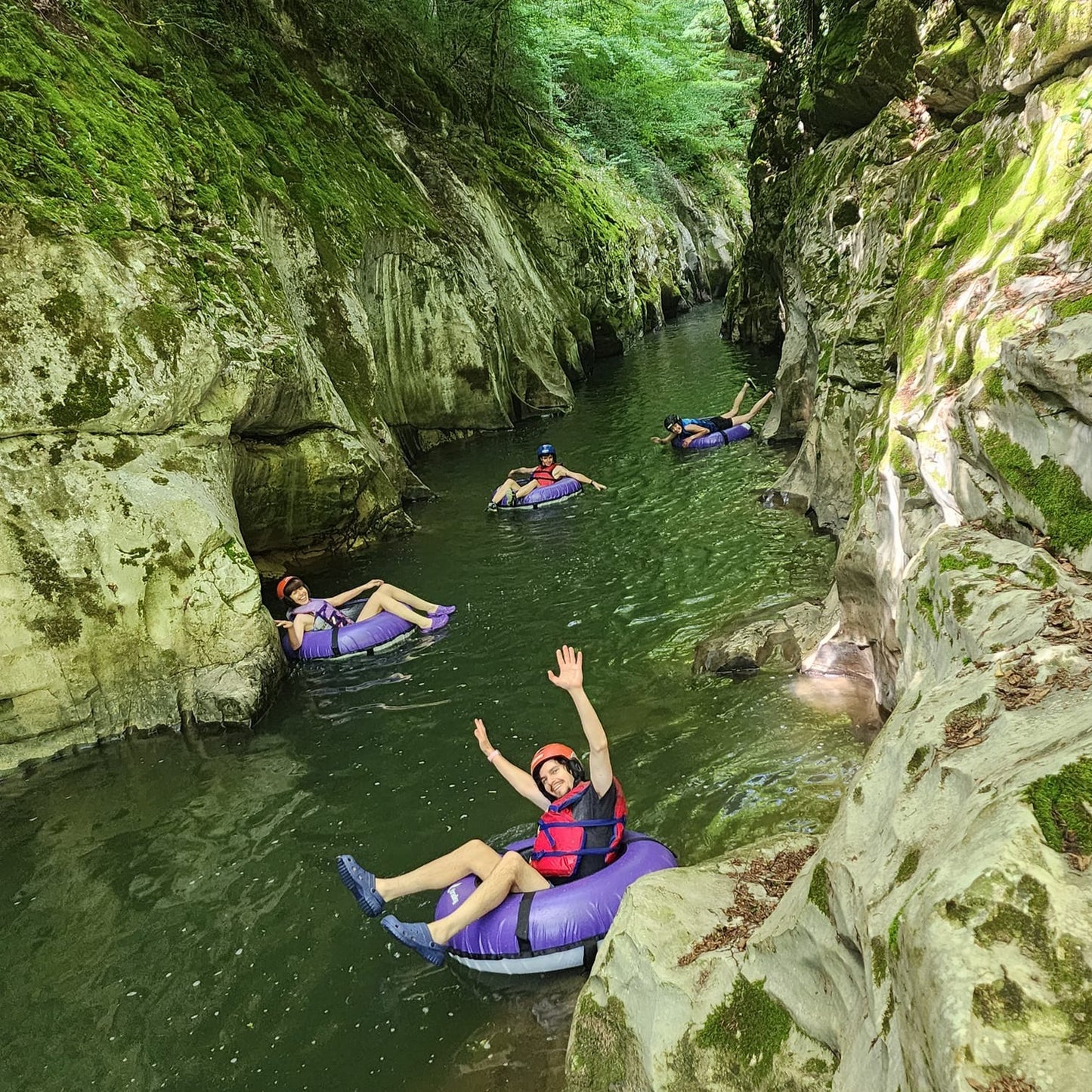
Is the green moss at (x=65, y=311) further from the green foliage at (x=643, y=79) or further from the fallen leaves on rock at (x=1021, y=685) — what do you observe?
the green foliage at (x=643, y=79)

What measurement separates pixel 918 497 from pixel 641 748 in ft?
9.42

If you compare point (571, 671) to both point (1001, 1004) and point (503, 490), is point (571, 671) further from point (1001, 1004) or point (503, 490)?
point (503, 490)

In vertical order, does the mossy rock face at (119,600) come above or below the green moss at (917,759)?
below

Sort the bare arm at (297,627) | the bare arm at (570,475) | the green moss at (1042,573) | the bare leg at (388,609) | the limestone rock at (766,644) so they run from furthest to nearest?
the bare arm at (570,475) < the bare leg at (388,609) < the bare arm at (297,627) < the limestone rock at (766,644) < the green moss at (1042,573)

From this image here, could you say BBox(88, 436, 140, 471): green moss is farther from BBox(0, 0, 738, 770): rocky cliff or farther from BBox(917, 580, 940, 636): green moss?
BBox(917, 580, 940, 636): green moss

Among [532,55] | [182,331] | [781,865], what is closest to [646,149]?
[532,55]

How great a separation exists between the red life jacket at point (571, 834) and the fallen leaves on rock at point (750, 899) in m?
1.09

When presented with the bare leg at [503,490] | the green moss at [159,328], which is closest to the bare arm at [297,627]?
the green moss at [159,328]

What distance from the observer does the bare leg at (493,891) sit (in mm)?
4402

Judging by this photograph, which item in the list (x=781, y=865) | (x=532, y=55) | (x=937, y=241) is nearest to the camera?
(x=781, y=865)

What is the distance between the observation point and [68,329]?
753 cm

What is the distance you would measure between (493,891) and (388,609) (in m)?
5.50

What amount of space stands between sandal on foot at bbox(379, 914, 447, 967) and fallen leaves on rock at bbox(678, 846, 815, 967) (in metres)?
1.88

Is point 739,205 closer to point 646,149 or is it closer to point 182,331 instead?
point 646,149
